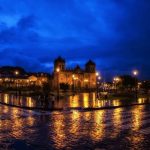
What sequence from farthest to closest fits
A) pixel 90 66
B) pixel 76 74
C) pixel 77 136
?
pixel 90 66 → pixel 76 74 → pixel 77 136

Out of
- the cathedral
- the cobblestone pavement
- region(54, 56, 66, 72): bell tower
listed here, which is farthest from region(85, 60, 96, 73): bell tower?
the cobblestone pavement

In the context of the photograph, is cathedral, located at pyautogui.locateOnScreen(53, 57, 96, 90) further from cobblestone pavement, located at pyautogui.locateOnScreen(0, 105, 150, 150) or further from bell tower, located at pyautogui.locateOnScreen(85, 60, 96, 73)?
cobblestone pavement, located at pyautogui.locateOnScreen(0, 105, 150, 150)

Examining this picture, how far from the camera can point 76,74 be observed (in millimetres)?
156625

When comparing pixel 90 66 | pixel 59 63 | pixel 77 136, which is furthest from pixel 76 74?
pixel 77 136

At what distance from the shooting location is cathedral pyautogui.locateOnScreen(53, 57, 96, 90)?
493ft

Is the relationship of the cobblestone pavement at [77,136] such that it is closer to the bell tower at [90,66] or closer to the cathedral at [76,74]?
the cathedral at [76,74]

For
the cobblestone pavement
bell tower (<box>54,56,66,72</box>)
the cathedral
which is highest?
bell tower (<box>54,56,66,72</box>)

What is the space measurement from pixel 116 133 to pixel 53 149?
11.3 feet

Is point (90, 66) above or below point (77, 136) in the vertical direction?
above

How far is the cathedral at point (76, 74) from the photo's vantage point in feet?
493

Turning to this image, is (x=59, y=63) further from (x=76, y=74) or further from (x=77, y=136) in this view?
(x=77, y=136)

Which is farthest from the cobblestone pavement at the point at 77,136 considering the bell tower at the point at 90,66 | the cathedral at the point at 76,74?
the bell tower at the point at 90,66

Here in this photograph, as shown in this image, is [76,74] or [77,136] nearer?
[77,136]

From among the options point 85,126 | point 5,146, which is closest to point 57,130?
point 85,126
